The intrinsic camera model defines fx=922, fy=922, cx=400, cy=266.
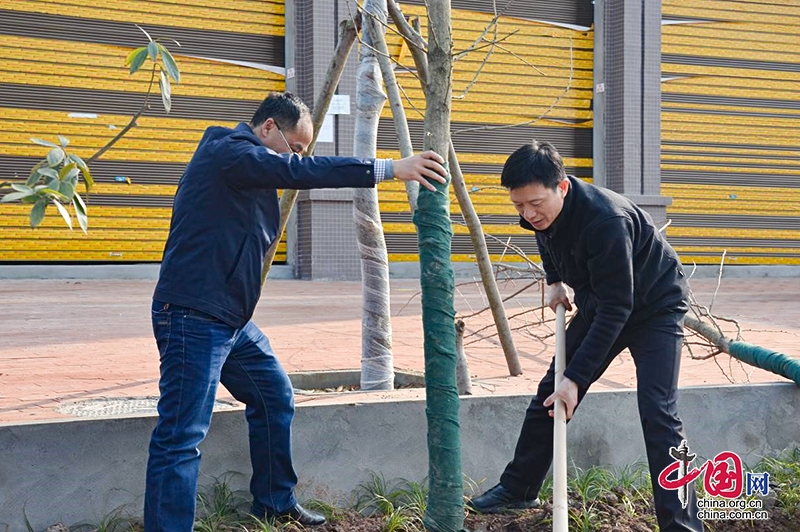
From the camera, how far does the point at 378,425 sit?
399cm

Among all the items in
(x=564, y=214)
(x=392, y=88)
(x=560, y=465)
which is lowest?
(x=560, y=465)

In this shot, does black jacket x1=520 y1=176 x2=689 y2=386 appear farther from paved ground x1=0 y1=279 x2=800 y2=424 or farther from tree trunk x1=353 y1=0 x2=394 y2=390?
tree trunk x1=353 y1=0 x2=394 y2=390

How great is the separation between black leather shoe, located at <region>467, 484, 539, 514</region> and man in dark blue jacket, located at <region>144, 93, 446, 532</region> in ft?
4.09

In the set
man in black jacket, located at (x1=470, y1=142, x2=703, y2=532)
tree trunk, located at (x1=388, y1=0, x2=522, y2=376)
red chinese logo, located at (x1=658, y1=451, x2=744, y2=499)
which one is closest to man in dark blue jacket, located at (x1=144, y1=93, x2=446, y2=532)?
man in black jacket, located at (x1=470, y1=142, x2=703, y2=532)

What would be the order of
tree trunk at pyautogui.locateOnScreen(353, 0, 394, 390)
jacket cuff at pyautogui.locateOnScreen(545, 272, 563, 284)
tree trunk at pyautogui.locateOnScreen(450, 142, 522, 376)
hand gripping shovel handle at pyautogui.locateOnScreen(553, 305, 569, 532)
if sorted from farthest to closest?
tree trunk at pyautogui.locateOnScreen(353, 0, 394, 390), tree trunk at pyautogui.locateOnScreen(450, 142, 522, 376), jacket cuff at pyautogui.locateOnScreen(545, 272, 563, 284), hand gripping shovel handle at pyautogui.locateOnScreen(553, 305, 569, 532)

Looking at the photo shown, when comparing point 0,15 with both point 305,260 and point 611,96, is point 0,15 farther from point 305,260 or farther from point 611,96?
point 611,96

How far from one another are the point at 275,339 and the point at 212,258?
4190 millimetres

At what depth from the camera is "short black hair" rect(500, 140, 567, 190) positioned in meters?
3.33

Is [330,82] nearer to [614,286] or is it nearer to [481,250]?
[481,250]

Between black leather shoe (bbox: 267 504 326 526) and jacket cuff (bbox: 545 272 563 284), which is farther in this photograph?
jacket cuff (bbox: 545 272 563 284)

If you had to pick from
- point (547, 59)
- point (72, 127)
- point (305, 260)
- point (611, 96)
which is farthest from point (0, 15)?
point (611, 96)

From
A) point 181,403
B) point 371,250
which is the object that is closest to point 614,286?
point 181,403

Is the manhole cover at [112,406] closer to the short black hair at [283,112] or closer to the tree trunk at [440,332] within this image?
the tree trunk at [440,332]

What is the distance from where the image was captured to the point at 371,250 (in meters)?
5.08
